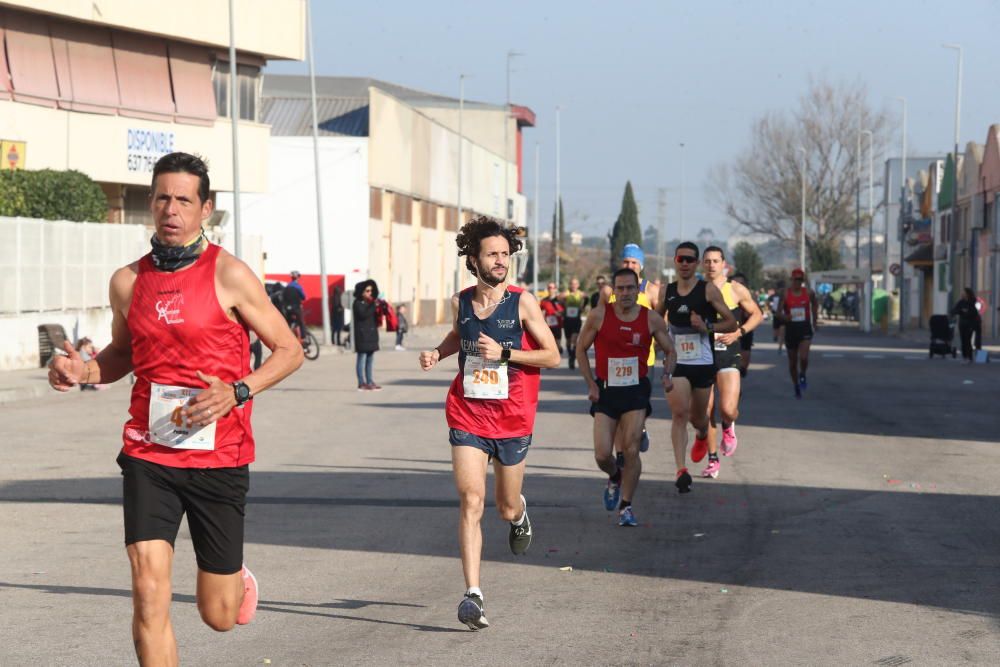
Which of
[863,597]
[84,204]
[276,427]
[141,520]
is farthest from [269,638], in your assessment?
[84,204]

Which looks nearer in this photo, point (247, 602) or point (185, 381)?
point (185, 381)

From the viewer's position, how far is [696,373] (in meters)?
13.2

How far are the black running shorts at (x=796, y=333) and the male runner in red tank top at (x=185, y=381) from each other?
19.0m

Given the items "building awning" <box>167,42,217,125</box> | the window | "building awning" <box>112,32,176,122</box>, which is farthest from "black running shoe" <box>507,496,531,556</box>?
the window

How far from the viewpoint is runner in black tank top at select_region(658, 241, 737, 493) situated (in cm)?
1304

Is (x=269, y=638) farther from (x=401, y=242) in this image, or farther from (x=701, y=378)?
(x=401, y=242)

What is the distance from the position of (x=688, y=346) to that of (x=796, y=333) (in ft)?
38.3

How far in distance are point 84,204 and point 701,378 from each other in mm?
24233

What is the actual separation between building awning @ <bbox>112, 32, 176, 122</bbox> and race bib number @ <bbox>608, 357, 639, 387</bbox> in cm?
3588

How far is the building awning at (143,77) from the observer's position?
45000 millimetres

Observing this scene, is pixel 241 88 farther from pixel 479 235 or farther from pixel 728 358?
pixel 479 235

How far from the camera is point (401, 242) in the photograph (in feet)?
227

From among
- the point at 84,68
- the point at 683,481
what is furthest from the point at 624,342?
the point at 84,68

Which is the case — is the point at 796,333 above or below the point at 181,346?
below
